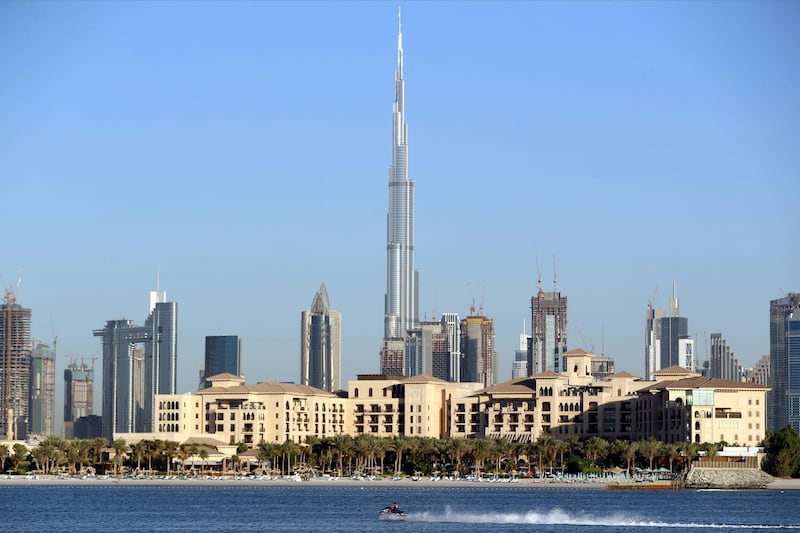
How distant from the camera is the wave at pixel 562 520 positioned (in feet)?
597

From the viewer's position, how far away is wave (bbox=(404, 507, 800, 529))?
18188cm

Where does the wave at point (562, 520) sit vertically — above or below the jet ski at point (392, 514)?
below

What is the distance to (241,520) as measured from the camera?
19638 cm

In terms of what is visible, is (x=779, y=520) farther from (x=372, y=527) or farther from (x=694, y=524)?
(x=372, y=527)

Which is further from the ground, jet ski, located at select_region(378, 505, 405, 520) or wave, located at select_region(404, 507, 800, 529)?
jet ski, located at select_region(378, 505, 405, 520)

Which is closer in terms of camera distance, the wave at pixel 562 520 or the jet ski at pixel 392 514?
the wave at pixel 562 520

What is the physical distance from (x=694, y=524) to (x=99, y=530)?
62849 millimetres

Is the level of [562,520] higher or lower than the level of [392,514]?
lower

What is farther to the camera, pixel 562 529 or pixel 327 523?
pixel 327 523

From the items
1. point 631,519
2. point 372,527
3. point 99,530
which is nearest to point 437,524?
point 372,527

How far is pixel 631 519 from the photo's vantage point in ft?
619

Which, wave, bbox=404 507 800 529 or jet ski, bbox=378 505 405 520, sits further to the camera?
jet ski, bbox=378 505 405 520

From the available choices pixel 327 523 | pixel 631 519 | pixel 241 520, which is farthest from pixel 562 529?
pixel 241 520

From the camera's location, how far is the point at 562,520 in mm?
188375
